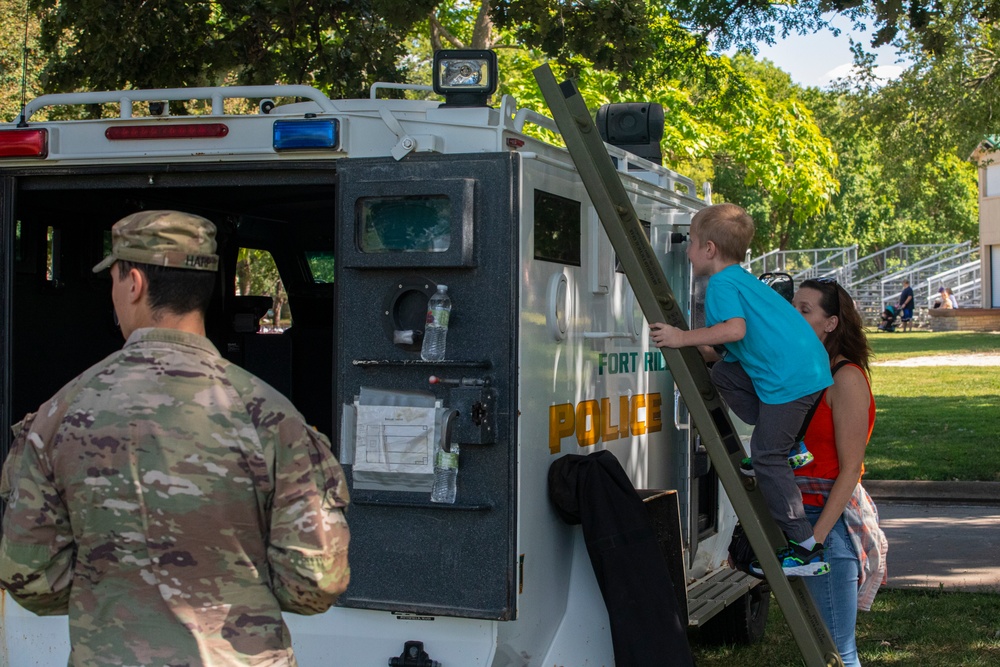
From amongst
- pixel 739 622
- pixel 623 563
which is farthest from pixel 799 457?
pixel 739 622

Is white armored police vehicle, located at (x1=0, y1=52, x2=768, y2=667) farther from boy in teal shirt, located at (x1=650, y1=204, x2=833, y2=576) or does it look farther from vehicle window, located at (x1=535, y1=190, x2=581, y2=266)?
boy in teal shirt, located at (x1=650, y1=204, x2=833, y2=576)

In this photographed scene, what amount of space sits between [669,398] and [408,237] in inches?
91.3

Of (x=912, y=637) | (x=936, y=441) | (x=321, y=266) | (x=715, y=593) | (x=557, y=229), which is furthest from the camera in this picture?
(x=936, y=441)

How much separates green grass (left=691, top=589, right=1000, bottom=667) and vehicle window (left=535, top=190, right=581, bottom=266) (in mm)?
2878

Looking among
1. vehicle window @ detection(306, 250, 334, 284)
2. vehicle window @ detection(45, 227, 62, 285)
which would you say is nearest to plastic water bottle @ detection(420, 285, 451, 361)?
vehicle window @ detection(45, 227, 62, 285)

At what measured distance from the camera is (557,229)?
4480mm

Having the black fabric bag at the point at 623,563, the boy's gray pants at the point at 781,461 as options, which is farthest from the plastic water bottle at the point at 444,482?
the boy's gray pants at the point at 781,461

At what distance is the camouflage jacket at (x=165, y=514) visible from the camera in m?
2.56

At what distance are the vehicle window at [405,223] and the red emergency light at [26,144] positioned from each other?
1.33 meters

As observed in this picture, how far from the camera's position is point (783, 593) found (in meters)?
4.32

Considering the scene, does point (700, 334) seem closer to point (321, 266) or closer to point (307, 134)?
point (307, 134)

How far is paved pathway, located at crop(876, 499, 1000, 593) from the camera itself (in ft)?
27.4

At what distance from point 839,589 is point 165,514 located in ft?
8.76

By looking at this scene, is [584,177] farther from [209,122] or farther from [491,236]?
[209,122]
